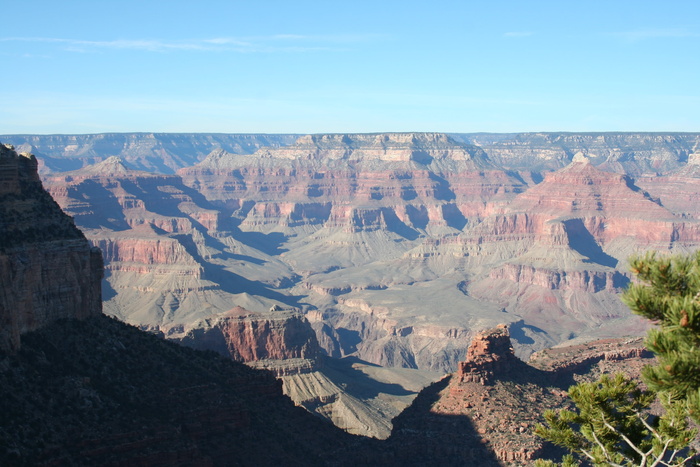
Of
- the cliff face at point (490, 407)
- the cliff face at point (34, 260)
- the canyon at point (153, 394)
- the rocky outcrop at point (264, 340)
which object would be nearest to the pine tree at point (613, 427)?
the canyon at point (153, 394)

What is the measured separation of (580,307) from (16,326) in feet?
492

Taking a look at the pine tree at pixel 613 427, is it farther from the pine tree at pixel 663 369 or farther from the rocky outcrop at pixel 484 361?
the rocky outcrop at pixel 484 361

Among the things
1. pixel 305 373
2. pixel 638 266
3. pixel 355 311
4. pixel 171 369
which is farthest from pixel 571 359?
pixel 355 311

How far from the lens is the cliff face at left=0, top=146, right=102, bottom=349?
37656 millimetres

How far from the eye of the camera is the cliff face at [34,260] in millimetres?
37656

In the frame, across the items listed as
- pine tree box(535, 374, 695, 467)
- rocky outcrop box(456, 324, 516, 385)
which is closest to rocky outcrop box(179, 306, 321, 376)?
rocky outcrop box(456, 324, 516, 385)

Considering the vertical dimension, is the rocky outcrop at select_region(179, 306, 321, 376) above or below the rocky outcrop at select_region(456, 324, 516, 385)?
below

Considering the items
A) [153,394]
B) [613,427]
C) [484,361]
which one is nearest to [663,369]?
[613,427]

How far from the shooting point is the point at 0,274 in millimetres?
36094

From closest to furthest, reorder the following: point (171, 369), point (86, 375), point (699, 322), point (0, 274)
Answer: point (699, 322)
point (0, 274)
point (86, 375)
point (171, 369)

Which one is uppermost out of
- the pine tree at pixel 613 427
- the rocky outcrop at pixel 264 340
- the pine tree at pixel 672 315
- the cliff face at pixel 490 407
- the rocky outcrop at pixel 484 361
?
the pine tree at pixel 672 315

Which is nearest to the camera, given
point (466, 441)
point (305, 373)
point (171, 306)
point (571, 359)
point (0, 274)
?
point (0, 274)

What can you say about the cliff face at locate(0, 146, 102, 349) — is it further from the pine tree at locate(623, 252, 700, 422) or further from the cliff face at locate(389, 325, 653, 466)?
the pine tree at locate(623, 252, 700, 422)

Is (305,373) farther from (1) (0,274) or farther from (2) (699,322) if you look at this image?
(2) (699,322)
